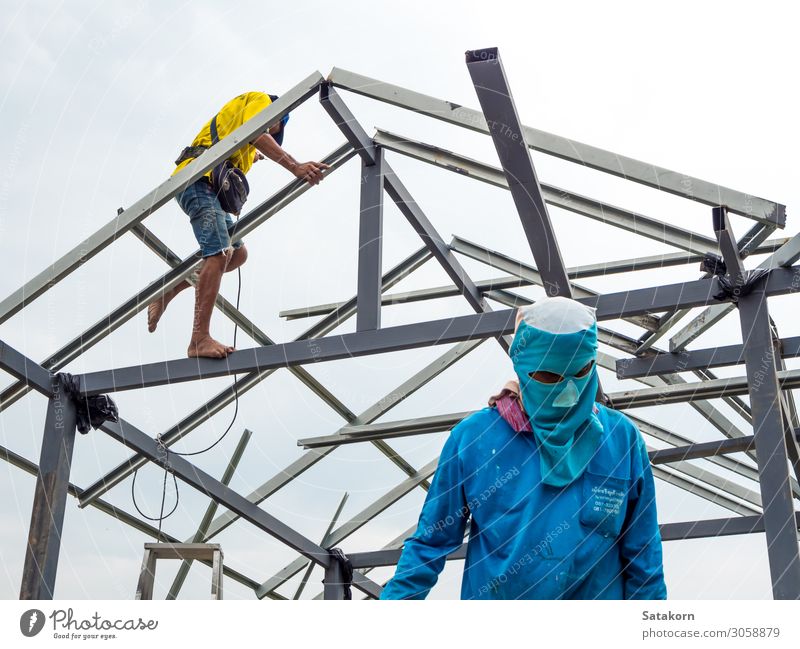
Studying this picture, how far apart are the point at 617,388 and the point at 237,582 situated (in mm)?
3847

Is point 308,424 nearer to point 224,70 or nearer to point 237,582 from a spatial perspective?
point 237,582

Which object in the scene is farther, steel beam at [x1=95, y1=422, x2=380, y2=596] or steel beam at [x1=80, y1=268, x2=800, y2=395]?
steel beam at [x1=95, y1=422, x2=380, y2=596]

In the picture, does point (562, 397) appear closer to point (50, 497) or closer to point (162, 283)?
point (50, 497)

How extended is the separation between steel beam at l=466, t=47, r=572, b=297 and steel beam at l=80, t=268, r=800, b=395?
11.7 inches

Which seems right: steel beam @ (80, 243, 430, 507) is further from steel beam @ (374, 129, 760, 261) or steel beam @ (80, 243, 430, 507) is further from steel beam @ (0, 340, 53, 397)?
steel beam @ (374, 129, 760, 261)

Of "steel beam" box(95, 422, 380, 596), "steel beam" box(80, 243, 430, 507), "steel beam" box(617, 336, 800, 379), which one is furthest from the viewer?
"steel beam" box(80, 243, 430, 507)

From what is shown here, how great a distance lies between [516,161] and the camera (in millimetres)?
4051

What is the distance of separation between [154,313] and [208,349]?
64 centimetres

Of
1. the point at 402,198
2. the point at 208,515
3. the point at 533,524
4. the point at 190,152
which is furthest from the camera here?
the point at 208,515

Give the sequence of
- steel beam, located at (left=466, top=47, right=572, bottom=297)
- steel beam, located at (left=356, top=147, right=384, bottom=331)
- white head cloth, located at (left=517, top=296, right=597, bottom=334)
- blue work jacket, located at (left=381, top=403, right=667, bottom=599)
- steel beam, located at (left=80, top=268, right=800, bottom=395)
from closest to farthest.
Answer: blue work jacket, located at (left=381, top=403, right=667, bottom=599) → white head cloth, located at (left=517, top=296, right=597, bottom=334) → steel beam, located at (left=466, top=47, right=572, bottom=297) → steel beam, located at (left=80, top=268, right=800, bottom=395) → steel beam, located at (left=356, top=147, right=384, bottom=331)

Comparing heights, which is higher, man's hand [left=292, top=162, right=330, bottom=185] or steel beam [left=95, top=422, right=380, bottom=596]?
man's hand [left=292, top=162, right=330, bottom=185]

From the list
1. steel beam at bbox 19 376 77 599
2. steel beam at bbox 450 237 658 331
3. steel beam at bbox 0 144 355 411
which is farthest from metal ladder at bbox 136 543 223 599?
steel beam at bbox 450 237 658 331

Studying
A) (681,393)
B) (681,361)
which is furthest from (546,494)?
(681,393)

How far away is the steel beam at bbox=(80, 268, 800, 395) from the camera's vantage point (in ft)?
14.2
